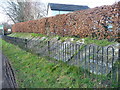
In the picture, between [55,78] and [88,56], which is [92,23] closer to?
[88,56]

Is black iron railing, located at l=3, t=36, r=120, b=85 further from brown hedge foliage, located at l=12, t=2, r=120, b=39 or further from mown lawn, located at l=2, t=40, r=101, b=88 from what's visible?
brown hedge foliage, located at l=12, t=2, r=120, b=39

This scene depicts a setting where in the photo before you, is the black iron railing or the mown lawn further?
the mown lawn

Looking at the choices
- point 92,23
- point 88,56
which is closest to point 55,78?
point 88,56

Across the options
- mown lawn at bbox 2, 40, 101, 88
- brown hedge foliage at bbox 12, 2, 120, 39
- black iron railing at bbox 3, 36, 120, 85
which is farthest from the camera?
brown hedge foliage at bbox 12, 2, 120, 39

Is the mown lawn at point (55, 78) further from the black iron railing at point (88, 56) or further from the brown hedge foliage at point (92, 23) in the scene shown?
the brown hedge foliage at point (92, 23)

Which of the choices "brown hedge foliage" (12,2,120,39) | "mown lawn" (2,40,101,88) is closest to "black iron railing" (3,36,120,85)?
"mown lawn" (2,40,101,88)

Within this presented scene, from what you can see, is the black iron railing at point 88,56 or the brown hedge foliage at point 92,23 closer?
the black iron railing at point 88,56

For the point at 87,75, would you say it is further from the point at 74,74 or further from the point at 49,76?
the point at 49,76

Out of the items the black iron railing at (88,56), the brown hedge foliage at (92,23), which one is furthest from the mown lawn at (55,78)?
the brown hedge foliage at (92,23)

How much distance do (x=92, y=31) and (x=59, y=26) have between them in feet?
9.43

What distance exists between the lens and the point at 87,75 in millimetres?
3227

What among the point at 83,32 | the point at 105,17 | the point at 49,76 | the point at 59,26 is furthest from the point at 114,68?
the point at 59,26

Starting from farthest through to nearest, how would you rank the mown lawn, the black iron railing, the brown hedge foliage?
the brown hedge foliage, the mown lawn, the black iron railing

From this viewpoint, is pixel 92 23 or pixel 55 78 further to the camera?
pixel 92 23
